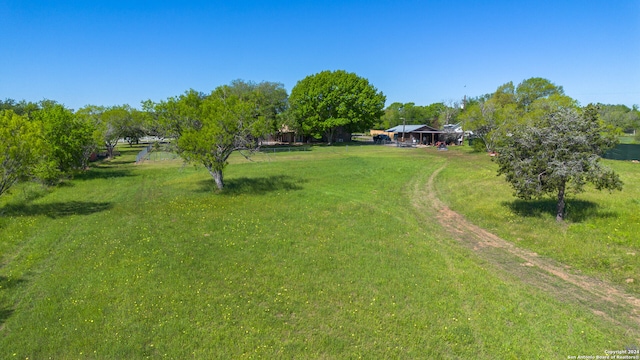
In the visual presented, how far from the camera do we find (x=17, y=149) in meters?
17.5

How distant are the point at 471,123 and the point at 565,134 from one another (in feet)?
124

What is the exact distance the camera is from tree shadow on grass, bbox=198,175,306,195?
24469 millimetres

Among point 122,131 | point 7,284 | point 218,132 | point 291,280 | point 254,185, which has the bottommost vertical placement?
point 291,280

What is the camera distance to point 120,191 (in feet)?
82.9

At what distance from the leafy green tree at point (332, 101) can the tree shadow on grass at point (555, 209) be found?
49.8 m

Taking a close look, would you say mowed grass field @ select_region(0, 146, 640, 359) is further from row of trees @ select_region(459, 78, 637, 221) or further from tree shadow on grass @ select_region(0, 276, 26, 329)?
row of trees @ select_region(459, 78, 637, 221)

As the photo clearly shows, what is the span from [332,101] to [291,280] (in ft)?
198

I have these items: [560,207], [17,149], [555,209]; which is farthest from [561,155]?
[17,149]

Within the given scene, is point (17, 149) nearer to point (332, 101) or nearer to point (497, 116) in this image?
point (497, 116)

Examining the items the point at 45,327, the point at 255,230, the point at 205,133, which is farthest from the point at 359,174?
the point at 45,327

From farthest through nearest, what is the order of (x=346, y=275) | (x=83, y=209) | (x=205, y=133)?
(x=205, y=133)
(x=83, y=209)
(x=346, y=275)

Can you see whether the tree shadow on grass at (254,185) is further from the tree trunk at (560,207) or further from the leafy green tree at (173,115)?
the tree trunk at (560,207)

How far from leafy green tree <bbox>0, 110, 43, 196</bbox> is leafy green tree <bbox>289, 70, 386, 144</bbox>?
5036 centimetres

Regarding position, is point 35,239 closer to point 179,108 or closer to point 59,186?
point 179,108
